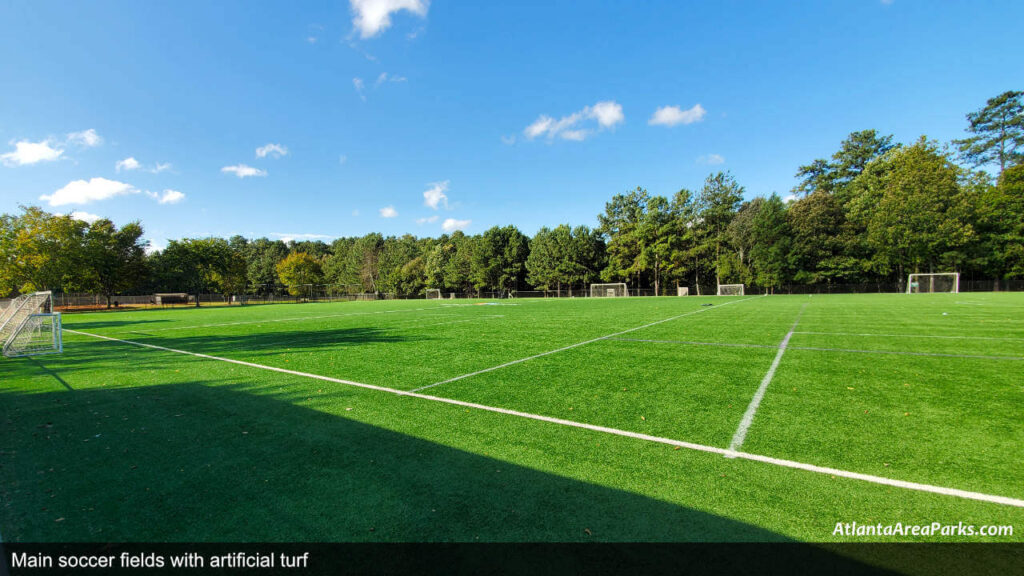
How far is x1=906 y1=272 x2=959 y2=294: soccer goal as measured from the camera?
37125mm

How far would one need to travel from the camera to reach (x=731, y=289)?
48.5 metres

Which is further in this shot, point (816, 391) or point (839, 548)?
point (816, 391)

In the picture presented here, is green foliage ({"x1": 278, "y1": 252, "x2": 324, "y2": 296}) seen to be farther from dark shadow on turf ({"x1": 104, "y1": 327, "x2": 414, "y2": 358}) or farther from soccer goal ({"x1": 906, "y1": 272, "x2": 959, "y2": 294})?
soccer goal ({"x1": 906, "y1": 272, "x2": 959, "y2": 294})

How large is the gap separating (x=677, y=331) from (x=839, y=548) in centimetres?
883

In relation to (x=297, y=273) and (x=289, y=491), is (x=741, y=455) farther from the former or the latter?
(x=297, y=273)

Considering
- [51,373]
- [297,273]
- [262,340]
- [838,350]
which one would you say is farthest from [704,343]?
[297,273]

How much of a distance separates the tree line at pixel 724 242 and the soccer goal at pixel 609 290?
2966mm

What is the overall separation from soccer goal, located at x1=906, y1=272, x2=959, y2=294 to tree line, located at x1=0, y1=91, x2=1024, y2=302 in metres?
2.24

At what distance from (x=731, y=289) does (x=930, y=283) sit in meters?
17.3

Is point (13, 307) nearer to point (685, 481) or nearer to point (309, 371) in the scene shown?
point (309, 371)

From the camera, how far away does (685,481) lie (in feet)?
8.52

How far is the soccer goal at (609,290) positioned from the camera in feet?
173

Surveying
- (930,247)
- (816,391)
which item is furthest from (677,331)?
(930,247)
